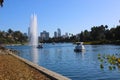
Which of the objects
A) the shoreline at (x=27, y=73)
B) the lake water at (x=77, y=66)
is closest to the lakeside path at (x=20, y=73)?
the shoreline at (x=27, y=73)

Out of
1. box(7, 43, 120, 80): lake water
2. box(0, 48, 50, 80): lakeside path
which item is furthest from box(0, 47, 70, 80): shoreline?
box(7, 43, 120, 80): lake water

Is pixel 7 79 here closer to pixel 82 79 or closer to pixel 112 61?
pixel 82 79

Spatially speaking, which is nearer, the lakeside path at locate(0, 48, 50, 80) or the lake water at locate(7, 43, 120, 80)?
the lakeside path at locate(0, 48, 50, 80)

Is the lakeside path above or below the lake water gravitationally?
above

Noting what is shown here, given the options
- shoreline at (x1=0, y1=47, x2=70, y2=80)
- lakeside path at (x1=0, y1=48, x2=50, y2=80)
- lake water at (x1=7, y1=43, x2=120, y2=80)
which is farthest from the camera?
lake water at (x1=7, y1=43, x2=120, y2=80)

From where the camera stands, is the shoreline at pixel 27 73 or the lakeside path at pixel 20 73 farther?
the lakeside path at pixel 20 73

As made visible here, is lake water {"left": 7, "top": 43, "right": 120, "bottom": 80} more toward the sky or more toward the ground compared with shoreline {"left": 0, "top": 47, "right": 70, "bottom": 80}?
Answer: more toward the ground

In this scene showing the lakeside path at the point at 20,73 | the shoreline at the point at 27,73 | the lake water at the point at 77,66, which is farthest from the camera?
the lake water at the point at 77,66

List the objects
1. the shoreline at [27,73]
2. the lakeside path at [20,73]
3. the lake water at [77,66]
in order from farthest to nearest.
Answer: the lake water at [77,66]
the lakeside path at [20,73]
the shoreline at [27,73]

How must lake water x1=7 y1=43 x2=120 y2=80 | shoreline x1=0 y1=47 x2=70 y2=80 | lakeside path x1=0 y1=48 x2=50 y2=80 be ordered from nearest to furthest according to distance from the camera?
shoreline x1=0 y1=47 x2=70 y2=80 < lakeside path x1=0 y1=48 x2=50 y2=80 < lake water x1=7 y1=43 x2=120 y2=80

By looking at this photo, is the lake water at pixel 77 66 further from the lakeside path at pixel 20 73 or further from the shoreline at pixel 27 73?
the lakeside path at pixel 20 73

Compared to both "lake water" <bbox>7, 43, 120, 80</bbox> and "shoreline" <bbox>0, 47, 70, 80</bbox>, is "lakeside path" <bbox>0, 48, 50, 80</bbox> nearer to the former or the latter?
"shoreline" <bbox>0, 47, 70, 80</bbox>

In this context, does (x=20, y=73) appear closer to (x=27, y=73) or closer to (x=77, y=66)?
(x=27, y=73)

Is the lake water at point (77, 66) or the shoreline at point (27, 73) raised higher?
the shoreline at point (27, 73)
